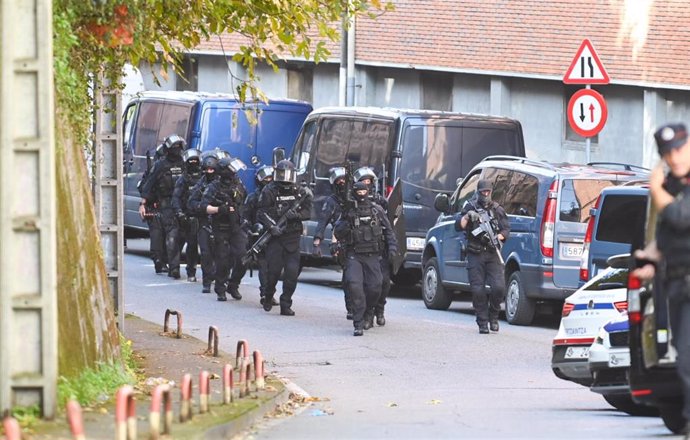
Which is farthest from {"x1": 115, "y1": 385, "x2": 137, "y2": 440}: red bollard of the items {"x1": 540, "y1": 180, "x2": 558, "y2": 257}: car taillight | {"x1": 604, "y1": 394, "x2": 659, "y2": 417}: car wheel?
{"x1": 540, "y1": 180, "x2": 558, "y2": 257}: car taillight

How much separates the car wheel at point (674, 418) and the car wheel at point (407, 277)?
14.0 metres

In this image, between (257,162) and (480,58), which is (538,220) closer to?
(257,162)

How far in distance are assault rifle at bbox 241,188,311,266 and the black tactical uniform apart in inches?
457

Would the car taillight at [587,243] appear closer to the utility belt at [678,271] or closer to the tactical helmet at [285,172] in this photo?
the tactical helmet at [285,172]

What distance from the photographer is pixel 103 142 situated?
15.5 meters

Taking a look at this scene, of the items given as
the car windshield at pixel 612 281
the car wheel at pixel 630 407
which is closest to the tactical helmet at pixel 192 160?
the car windshield at pixel 612 281

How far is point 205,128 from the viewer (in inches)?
1072

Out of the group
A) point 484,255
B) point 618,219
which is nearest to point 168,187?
point 484,255

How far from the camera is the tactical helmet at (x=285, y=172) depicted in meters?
20.6

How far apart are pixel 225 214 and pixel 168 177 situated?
3.02 meters

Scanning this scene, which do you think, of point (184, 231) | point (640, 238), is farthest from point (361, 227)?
point (640, 238)

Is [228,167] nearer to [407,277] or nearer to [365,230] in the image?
[365,230]

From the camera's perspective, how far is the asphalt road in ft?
37.4

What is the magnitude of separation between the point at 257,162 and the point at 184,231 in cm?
327
